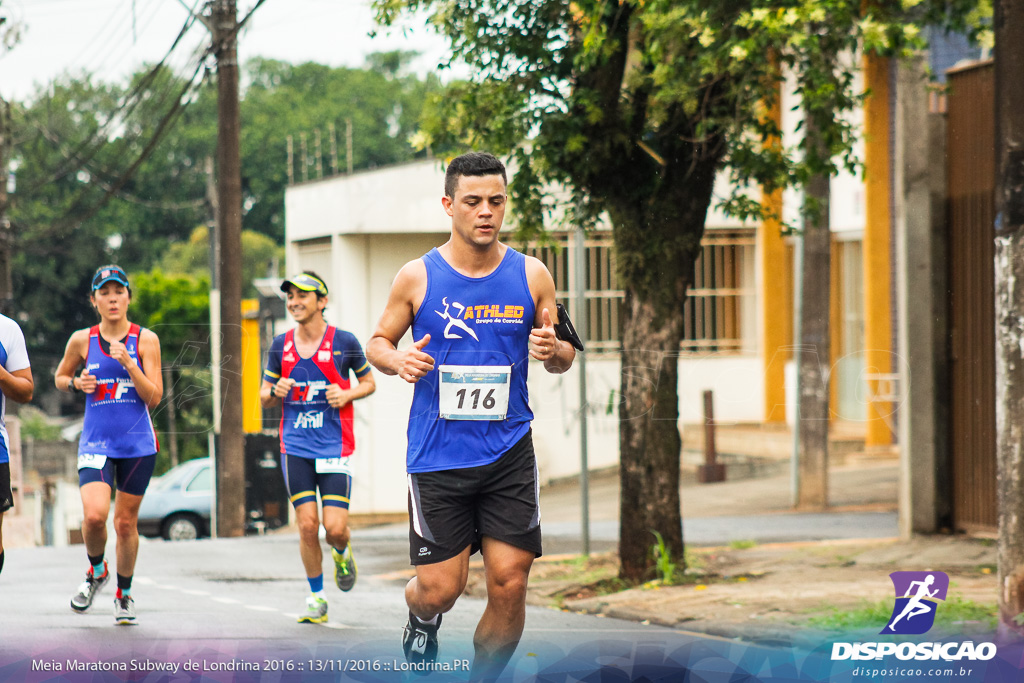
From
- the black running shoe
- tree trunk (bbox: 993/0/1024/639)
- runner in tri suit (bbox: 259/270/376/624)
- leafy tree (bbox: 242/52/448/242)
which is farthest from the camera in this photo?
leafy tree (bbox: 242/52/448/242)

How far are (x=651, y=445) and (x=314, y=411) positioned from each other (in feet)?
8.71

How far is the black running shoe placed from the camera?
17.6 feet

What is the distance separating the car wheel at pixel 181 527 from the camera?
17094 mm

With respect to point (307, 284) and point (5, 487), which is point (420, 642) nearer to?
point (5, 487)

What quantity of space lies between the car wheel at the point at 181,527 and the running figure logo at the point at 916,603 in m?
11.5

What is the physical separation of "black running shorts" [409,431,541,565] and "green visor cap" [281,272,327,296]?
267cm

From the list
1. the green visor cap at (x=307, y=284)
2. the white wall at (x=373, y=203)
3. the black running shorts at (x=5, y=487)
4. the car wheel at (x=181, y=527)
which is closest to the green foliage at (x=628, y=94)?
the white wall at (x=373, y=203)

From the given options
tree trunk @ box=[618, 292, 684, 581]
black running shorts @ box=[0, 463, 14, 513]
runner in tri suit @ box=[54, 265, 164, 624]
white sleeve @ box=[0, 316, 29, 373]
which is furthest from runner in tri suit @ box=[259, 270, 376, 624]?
tree trunk @ box=[618, 292, 684, 581]

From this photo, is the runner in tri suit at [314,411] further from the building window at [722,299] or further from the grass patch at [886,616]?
the building window at [722,299]

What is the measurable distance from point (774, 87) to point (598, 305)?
6.29m

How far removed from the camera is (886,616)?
7.22 meters

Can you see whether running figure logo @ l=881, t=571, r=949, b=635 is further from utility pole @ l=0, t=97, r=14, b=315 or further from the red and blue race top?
utility pole @ l=0, t=97, r=14, b=315

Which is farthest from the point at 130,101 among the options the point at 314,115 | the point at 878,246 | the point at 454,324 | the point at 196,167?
the point at 314,115

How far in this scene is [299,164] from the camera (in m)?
32.0
